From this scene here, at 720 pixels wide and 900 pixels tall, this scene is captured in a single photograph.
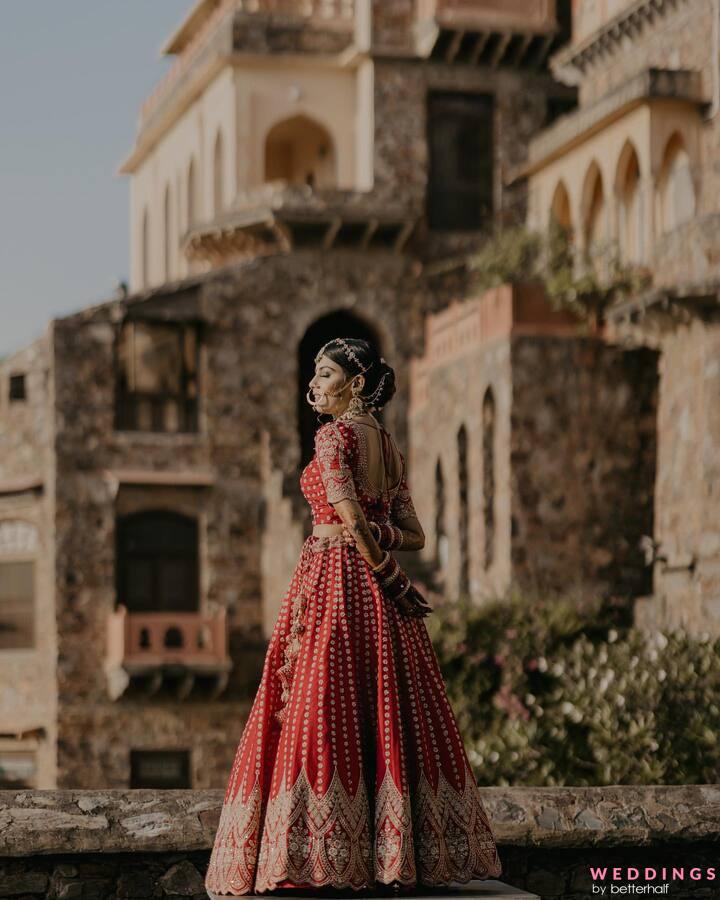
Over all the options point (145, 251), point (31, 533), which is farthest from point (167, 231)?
point (31, 533)

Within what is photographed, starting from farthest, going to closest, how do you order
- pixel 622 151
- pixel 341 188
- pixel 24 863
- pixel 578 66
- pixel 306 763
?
pixel 341 188
pixel 578 66
pixel 622 151
pixel 24 863
pixel 306 763

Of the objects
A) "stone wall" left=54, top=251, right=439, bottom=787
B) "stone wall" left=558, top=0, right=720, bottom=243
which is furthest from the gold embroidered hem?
"stone wall" left=54, top=251, right=439, bottom=787

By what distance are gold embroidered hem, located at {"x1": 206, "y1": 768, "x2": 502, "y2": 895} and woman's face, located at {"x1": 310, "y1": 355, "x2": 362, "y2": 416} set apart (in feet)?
5.70

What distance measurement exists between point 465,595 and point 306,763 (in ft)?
60.7

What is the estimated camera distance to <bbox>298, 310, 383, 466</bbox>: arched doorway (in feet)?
115

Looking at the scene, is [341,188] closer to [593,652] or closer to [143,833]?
[593,652]

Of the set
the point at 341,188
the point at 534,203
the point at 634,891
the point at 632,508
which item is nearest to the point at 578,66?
the point at 534,203

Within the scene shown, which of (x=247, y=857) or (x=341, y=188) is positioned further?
(x=341, y=188)

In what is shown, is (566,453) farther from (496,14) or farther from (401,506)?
(401,506)

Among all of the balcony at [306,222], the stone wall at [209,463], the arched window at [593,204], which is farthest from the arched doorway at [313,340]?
the arched window at [593,204]

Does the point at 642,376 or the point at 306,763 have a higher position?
the point at 642,376

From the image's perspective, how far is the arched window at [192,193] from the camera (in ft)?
126

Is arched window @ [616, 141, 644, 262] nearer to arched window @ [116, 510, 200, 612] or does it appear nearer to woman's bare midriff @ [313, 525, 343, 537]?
arched window @ [116, 510, 200, 612]

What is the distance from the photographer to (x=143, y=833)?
1054 cm
